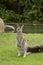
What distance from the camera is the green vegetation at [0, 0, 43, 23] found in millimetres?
28578

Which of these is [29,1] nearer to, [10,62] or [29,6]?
[29,6]

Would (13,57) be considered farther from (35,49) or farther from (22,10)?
(22,10)

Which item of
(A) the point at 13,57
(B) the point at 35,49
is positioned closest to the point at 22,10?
(B) the point at 35,49

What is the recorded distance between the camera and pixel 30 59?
912 centimetres

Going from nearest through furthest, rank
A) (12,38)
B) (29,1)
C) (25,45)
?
(25,45)
(12,38)
(29,1)

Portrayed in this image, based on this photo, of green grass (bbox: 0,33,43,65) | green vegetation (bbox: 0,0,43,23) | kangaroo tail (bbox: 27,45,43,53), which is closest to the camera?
green grass (bbox: 0,33,43,65)

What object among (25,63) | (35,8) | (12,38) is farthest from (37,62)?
(35,8)

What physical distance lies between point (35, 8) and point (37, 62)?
2100 cm

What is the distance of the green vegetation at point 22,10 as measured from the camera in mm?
28578

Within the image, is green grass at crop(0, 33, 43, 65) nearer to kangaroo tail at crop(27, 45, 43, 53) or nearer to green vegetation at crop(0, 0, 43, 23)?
kangaroo tail at crop(27, 45, 43, 53)

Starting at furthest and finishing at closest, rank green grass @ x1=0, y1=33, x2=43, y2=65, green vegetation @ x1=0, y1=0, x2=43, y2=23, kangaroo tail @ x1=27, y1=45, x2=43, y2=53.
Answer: green vegetation @ x1=0, y1=0, x2=43, y2=23
kangaroo tail @ x1=27, y1=45, x2=43, y2=53
green grass @ x1=0, y1=33, x2=43, y2=65

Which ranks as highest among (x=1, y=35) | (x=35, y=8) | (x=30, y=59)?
(x=30, y=59)

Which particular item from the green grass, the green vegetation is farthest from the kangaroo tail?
the green vegetation

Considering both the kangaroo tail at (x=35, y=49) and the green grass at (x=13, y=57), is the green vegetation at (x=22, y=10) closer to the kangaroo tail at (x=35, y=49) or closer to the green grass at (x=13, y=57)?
the green grass at (x=13, y=57)
